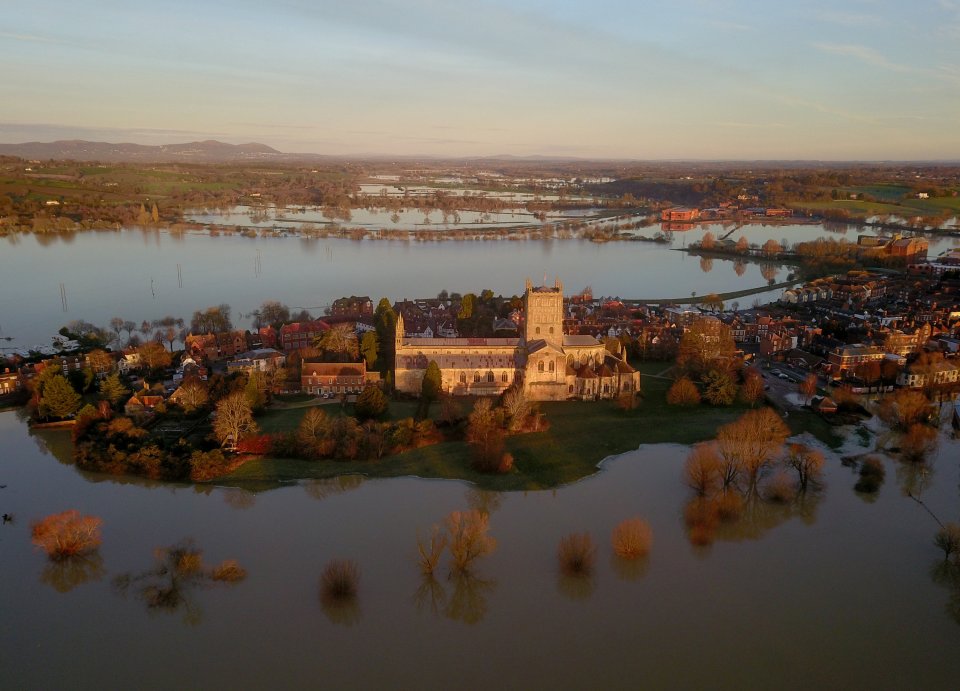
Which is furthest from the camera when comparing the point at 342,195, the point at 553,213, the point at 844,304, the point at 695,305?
the point at 342,195

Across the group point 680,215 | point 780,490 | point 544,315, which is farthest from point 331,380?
point 680,215

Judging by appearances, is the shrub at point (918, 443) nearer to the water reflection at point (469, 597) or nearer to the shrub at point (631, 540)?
the shrub at point (631, 540)

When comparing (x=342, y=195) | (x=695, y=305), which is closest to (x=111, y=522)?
(x=695, y=305)

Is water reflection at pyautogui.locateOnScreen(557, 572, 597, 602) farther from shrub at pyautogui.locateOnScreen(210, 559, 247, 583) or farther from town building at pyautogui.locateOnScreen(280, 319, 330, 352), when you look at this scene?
town building at pyautogui.locateOnScreen(280, 319, 330, 352)

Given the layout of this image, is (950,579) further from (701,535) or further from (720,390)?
(720,390)

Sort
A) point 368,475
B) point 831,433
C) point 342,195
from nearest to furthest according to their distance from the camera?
point 368,475, point 831,433, point 342,195

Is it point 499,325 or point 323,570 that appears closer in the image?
point 323,570

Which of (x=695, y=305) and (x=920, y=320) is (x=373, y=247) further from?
(x=920, y=320)
